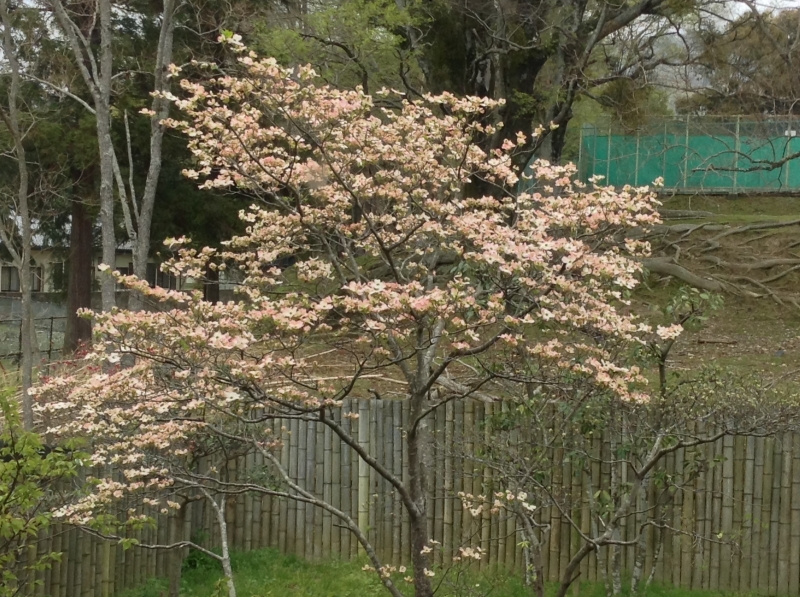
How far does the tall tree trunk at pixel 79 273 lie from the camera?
13180 millimetres

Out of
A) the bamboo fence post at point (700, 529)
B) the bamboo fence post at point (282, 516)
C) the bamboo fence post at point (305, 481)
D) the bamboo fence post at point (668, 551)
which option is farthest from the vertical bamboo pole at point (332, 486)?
the bamboo fence post at point (700, 529)

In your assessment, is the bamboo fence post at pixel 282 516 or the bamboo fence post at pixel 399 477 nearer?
the bamboo fence post at pixel 399 477

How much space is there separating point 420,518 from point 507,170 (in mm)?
2146

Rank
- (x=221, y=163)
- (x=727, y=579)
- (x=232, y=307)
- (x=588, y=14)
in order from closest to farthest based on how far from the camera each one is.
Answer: (x=232, y=307)
(x=221, y=163)
(x=727, y=579)
(x=588, y=14)

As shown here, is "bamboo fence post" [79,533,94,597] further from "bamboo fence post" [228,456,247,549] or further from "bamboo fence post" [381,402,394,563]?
"bamboo fence post" [381,402,394,563]

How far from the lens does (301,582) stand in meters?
6.62

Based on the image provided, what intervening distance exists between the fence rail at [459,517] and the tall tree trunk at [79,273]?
707 centimetres

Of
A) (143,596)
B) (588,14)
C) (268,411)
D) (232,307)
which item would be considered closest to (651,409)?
(268,411)

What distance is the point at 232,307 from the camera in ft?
13.3

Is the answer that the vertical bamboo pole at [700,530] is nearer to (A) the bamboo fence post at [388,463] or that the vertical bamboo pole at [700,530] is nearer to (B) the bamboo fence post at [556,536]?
(B) the bamboo fence post at [556,536]

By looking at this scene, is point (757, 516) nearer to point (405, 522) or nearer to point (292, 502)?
point (405, 522)

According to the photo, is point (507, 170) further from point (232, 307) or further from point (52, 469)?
point (52, 469)

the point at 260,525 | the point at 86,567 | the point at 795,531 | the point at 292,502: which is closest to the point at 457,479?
Answer: the point at 292,502

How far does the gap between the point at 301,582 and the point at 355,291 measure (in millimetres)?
3875
